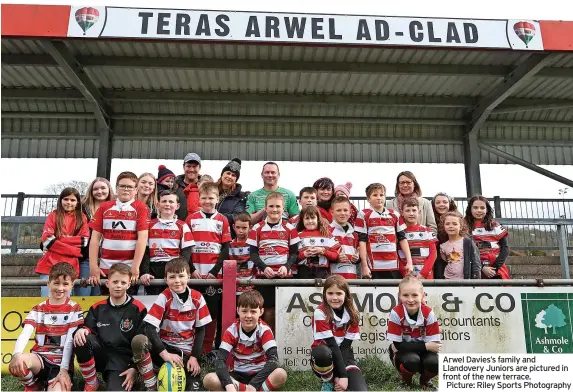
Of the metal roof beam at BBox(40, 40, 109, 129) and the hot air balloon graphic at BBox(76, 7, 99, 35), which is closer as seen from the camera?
the hot air balloon graphic at BBox(76, 7, 99, 35)

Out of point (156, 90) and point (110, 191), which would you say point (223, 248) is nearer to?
point (110, 191)

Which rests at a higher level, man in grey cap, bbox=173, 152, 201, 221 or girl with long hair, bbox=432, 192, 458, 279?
man in grey cap, bbox=173, 152, 201, 221

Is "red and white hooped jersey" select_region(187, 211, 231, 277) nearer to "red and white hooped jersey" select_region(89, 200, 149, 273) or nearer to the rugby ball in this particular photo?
"red and white hooped jersey" select_region(89, 200, 149, 273)

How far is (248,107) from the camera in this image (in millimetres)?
12055

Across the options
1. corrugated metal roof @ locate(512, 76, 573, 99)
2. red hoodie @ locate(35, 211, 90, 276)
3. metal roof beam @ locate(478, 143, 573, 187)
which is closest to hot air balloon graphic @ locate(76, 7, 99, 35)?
red hoodie @ locate(35, 211, 90, 276)

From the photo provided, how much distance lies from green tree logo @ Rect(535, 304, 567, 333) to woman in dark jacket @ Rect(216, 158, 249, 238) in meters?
3.42

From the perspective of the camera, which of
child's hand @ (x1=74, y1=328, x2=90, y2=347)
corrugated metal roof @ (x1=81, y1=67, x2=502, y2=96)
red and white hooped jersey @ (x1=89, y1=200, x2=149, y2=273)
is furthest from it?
corrugated metal roof @ (x1=81, y1=67, x2=502, y2=96)

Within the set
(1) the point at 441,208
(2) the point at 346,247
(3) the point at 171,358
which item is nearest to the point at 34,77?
(2) the point at 346,247

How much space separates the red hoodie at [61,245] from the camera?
5195 millimetres

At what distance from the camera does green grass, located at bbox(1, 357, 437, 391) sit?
4239 millimetres

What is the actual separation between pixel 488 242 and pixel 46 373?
4.86 metres

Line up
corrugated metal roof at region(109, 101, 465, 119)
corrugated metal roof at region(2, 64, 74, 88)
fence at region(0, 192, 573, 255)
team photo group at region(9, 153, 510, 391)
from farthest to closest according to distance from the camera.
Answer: corrugated metal roof at region(109, 101, 465, 119)
corrugated metal roof at region(2, 64, 74, 88)
fence at region(0, 192, 573, 255)
team photo group at region(9, 153, 510, 391)

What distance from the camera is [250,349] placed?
417cm

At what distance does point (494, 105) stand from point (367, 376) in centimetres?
856
